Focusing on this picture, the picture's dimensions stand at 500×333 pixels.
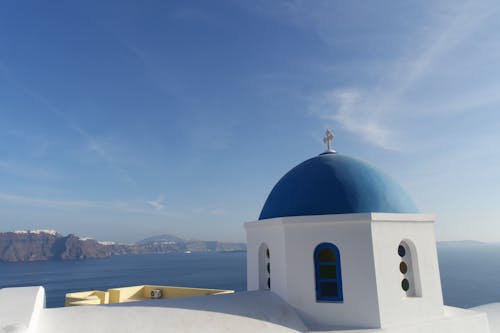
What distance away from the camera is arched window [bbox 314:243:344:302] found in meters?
7.23

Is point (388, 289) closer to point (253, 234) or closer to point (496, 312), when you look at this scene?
point (253, 234)

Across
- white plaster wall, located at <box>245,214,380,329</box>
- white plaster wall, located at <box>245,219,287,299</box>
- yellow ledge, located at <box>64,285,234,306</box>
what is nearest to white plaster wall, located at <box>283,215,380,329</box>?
white plaster wall, located at <box>245,214,380,329</box>

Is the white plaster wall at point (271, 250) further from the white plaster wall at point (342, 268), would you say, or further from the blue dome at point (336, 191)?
the blue dome at point (336, 191)

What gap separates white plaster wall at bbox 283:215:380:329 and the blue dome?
0.47 m

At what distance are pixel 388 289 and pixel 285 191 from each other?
11.3 feet

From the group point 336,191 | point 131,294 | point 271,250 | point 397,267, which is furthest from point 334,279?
point 131,294

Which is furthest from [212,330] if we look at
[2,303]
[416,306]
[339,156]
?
[339,156]

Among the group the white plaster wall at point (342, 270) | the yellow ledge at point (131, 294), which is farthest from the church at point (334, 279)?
the yellow ledge at point (131, 294)

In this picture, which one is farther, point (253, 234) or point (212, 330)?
point (253, 234)

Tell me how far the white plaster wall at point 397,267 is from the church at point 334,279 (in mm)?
22

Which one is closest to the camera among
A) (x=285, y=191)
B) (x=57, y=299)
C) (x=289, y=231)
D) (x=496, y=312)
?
(x=289, y=231)

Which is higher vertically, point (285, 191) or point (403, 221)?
point (285, 191)

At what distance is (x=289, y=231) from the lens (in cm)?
755

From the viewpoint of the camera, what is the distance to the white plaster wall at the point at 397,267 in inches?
274
